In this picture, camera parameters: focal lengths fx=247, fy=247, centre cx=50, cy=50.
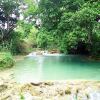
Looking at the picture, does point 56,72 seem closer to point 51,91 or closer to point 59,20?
point 51,91

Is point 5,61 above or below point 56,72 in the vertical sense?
above

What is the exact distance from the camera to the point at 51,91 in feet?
27.1

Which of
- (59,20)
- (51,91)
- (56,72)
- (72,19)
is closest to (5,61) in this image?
(56,72)

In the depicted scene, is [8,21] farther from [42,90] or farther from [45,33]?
[42,90]

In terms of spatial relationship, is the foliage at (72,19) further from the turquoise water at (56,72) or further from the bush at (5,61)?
the bush at (5,61)

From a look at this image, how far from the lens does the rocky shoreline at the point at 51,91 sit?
7.84 metres

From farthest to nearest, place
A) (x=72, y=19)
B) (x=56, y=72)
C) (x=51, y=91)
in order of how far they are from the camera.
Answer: (x=72, y=19) < (x=56, y=72) < (x=51, y=91)

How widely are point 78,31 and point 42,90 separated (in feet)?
27.9

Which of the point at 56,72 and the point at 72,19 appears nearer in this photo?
the point at 56,72

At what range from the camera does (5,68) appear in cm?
1402

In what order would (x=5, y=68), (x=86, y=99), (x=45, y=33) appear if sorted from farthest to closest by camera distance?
1. (x=45, y=33)
2. (x=5, y=68)
3. (x=86, y=99)

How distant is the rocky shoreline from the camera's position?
7.84m

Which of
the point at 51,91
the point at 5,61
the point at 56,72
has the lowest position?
the point at 51,91

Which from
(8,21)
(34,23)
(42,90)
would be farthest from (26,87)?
(8,21)
